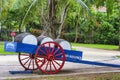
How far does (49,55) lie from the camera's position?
13.2 meters

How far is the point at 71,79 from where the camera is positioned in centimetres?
1154

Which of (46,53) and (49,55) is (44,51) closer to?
(46,53)

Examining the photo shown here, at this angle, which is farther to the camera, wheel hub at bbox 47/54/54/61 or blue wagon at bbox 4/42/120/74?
→ wheel hub at bbox 47/54/54/61

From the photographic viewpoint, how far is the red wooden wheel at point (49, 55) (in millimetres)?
13125

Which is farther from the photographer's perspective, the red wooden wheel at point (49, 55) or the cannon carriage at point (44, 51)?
the red wooden wheel at point (49, 55)

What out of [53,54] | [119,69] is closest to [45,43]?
[53,54]

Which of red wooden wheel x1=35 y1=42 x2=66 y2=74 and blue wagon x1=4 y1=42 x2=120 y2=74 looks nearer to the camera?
blue wagon x1=4 y1=42 x2=120 y2=74

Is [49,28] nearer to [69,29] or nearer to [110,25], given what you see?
[110,25]

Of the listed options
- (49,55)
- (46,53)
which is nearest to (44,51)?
(46,53)

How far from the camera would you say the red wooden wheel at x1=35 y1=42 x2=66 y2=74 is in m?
13.1

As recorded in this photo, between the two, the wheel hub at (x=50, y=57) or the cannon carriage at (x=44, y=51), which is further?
the wheel hub at (x=50, y=57)

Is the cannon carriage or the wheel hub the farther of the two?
the wheel hub

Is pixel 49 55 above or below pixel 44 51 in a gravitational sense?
below

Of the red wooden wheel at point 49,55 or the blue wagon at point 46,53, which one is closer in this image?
the blue wagon at point 46,53
